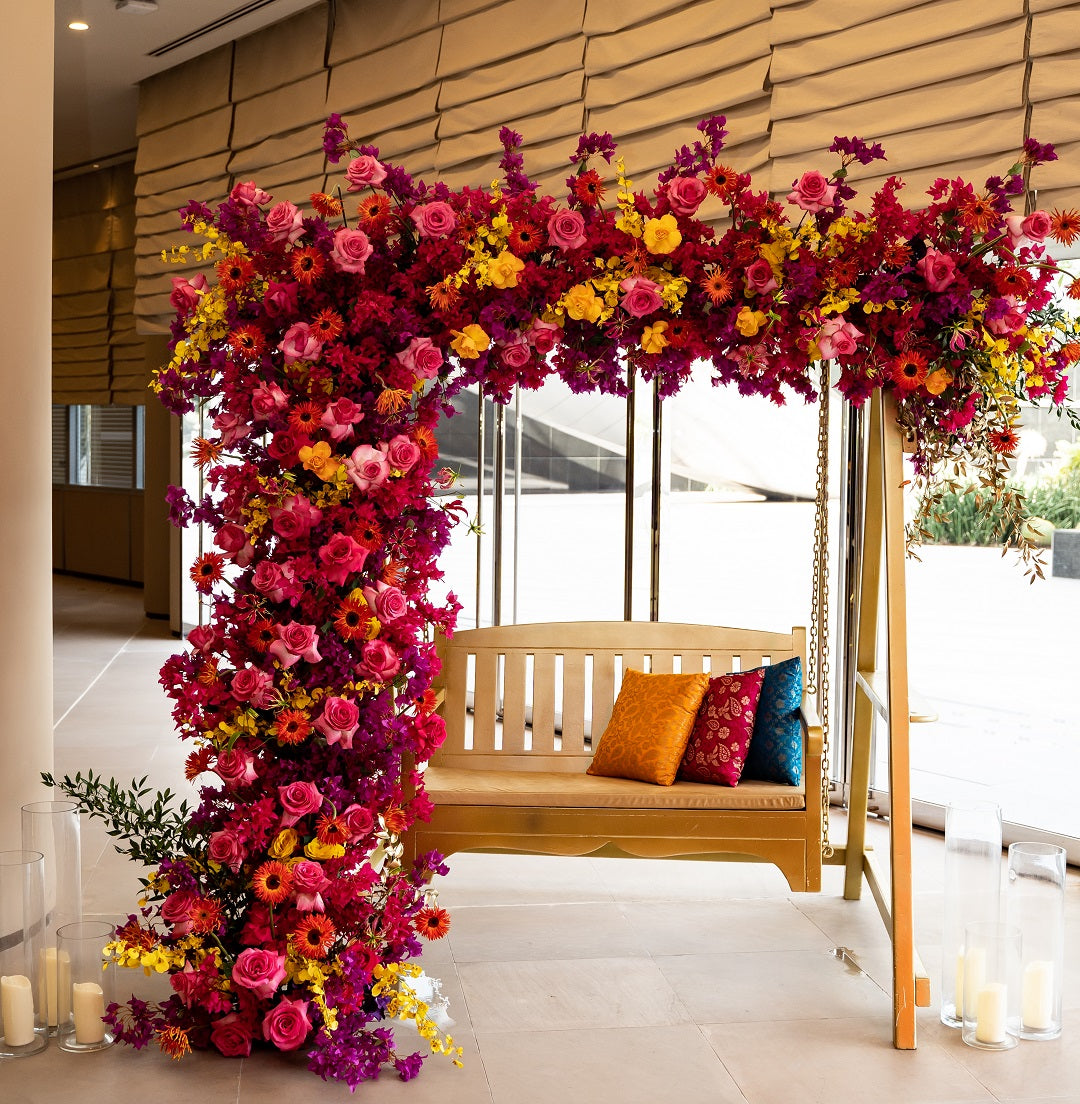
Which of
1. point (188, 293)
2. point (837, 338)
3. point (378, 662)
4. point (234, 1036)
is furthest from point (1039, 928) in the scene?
point (188, 293)

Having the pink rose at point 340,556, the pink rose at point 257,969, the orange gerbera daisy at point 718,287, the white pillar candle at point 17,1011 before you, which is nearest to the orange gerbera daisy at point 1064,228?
the orange gerbera daisy at point 718,287

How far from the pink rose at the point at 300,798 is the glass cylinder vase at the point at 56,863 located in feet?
2.06

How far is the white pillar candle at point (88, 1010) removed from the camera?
322cm

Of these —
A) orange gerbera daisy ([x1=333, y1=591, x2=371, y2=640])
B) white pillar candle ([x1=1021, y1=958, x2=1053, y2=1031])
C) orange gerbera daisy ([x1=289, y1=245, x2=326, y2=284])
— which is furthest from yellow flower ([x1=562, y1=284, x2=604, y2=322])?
white pillar candle ([x1=1021, y1=958, x2=1053, y2=1031])

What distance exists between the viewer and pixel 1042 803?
4.96 metres

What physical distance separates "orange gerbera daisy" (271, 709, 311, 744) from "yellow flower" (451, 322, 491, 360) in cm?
96

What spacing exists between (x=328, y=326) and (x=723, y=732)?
1.80 metres

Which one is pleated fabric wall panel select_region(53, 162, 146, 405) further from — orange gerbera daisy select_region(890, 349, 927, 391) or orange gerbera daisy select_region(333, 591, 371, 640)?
orange gerbera daisy select_region(890, 349, 927, 391)

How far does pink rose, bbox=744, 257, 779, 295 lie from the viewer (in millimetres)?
3211

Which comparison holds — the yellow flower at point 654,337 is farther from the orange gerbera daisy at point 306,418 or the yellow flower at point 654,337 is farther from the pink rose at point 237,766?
the pink rose at point 237,766

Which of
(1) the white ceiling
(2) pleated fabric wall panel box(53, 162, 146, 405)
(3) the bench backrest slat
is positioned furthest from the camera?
(2) pleated fabric wall panel box(53, 162, 146, 405)

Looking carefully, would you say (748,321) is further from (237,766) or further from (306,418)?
(237,766)

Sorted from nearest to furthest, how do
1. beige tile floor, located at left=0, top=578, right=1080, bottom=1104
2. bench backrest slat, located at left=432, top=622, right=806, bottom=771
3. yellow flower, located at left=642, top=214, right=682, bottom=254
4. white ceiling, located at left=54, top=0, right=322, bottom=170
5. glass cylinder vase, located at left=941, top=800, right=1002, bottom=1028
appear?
beige tile floor, located at left=0, top=578, right=1080, bottom=1104 < yellow flower, located at left=642, top=214, right=682, bottom=254 < glass cylinder vase, located at left=941, top=800, right=1002, bottom=1028 < bench backrest slat, located at left=432, top=622, right=806, bottom=771 < white ceiling, located at left=54, top=0, right=322, bottom=170

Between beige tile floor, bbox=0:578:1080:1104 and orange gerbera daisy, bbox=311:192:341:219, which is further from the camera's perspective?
orange gerbera daisy, bbox=311:192:341:219
